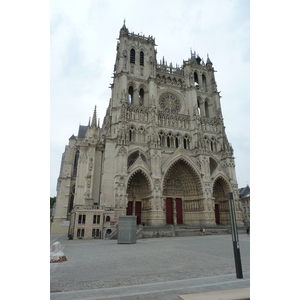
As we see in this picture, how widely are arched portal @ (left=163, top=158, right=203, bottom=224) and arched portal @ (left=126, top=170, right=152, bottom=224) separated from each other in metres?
2.91

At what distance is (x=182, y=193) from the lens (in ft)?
94.7

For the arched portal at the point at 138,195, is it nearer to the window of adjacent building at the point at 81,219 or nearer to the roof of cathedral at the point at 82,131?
the window of adjacent building at the point at 81,219

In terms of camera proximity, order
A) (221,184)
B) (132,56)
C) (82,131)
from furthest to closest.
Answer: (82,131) < (132,56) < (221,184)

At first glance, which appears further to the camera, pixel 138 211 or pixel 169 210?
pixel 169 210

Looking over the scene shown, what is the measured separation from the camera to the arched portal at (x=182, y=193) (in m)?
27.2

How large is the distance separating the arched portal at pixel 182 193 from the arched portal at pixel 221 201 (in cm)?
414

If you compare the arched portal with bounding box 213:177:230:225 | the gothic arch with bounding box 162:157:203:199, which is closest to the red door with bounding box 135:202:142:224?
the gothic arch with bounding box 162:157:203:199

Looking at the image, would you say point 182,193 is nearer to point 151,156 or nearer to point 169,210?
point 169,210

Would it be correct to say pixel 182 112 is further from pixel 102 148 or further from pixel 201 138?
pixel 102 148

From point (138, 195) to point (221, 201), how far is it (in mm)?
12529

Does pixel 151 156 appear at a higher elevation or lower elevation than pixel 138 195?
higher

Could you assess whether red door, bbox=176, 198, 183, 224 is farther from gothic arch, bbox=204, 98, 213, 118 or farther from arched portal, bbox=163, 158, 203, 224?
gothic arch, bbox=204, 98, 213, 118

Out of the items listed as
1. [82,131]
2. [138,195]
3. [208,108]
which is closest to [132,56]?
[208,108]
